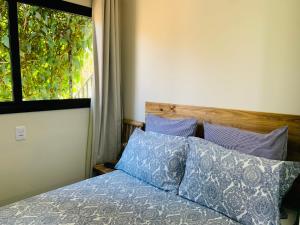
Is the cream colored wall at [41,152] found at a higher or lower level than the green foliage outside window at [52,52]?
lower

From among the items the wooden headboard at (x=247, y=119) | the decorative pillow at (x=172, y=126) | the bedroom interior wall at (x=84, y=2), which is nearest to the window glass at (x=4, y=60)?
the bedroom interior wall at (x=84, y=2)

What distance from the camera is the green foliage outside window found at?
1.99 metres

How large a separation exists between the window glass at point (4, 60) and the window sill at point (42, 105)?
0.26 feet

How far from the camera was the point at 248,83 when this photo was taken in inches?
65.1

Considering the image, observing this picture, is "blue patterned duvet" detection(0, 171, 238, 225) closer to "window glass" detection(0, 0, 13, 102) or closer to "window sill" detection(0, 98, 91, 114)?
"window sill" detection(0, 98, 91, 114)

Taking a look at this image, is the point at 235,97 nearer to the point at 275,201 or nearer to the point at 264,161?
the point at 264,161

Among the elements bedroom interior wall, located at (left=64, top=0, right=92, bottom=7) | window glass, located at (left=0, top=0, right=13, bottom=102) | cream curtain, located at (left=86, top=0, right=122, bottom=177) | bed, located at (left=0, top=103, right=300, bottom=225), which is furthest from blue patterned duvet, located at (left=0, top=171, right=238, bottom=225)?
bedroom interior wall, located at (left=64, top=0, right=92, bottom=7)

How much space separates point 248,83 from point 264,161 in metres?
0.60

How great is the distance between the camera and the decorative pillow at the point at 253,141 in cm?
139

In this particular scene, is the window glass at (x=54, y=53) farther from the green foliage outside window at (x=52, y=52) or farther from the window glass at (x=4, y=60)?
the window glass at (x=4, y=60)

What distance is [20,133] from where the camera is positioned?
1947 millimetres

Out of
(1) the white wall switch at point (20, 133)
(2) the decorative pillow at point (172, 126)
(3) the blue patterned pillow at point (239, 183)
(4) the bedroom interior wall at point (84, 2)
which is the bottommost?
(3) the blue patterned pillow at point (239, 183)

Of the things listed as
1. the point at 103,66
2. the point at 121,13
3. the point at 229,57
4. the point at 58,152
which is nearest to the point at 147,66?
the point at 103,66

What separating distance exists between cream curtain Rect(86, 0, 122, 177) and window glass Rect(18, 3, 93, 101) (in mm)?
140
